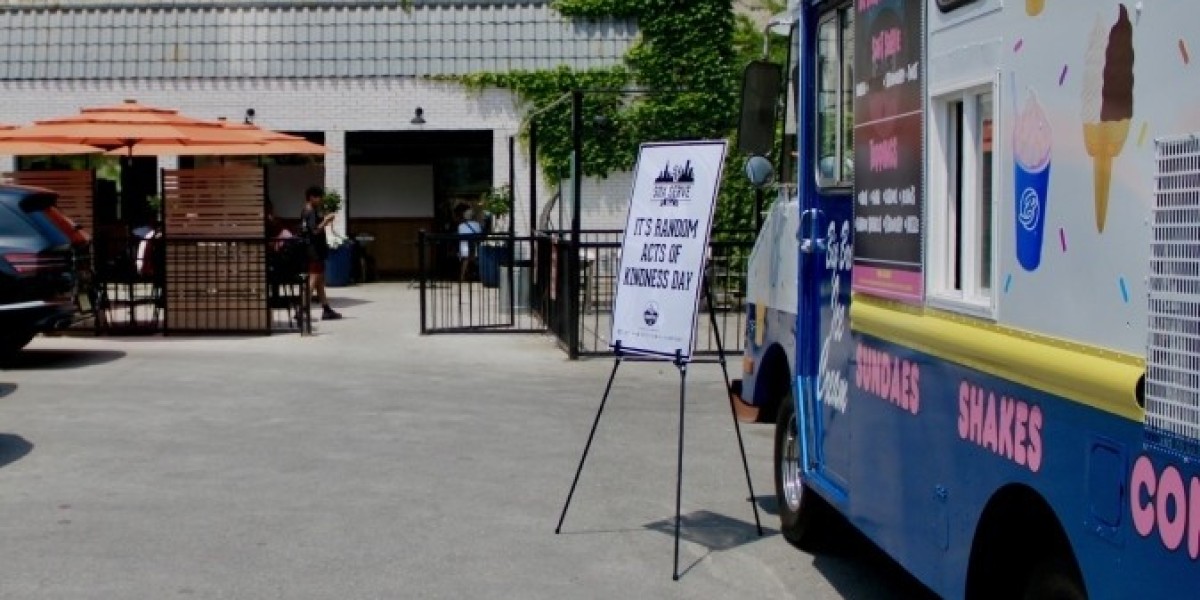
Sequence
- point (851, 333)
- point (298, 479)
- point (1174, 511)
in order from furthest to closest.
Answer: point (298, 479) < point (851, 333) < point (1174, 511)

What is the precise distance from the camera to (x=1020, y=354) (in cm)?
462

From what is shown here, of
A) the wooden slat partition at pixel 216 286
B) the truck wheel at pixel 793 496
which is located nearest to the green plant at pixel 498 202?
the wooden slat partition at pixel 216 286

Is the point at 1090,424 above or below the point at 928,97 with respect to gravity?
below

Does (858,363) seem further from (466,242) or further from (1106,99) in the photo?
(466,242)

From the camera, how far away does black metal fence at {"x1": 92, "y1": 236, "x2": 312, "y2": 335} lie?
59.0ft

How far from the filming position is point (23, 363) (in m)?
15.6

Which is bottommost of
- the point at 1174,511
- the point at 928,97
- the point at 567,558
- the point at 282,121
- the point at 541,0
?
the point at 567,558

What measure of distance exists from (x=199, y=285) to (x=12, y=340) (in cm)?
356

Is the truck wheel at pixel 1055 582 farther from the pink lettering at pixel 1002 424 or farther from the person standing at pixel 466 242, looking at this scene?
the person standing at pixel 466 242

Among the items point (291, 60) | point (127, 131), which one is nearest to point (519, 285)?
point (127, 131)

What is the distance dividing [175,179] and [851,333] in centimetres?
1293

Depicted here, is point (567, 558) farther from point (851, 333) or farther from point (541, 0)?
point (541, 0)

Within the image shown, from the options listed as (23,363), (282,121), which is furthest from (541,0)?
(23,363)

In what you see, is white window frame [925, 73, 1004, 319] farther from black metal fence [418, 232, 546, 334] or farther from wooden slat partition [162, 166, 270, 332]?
wooden slat partition [162, 166, 270, 332]
